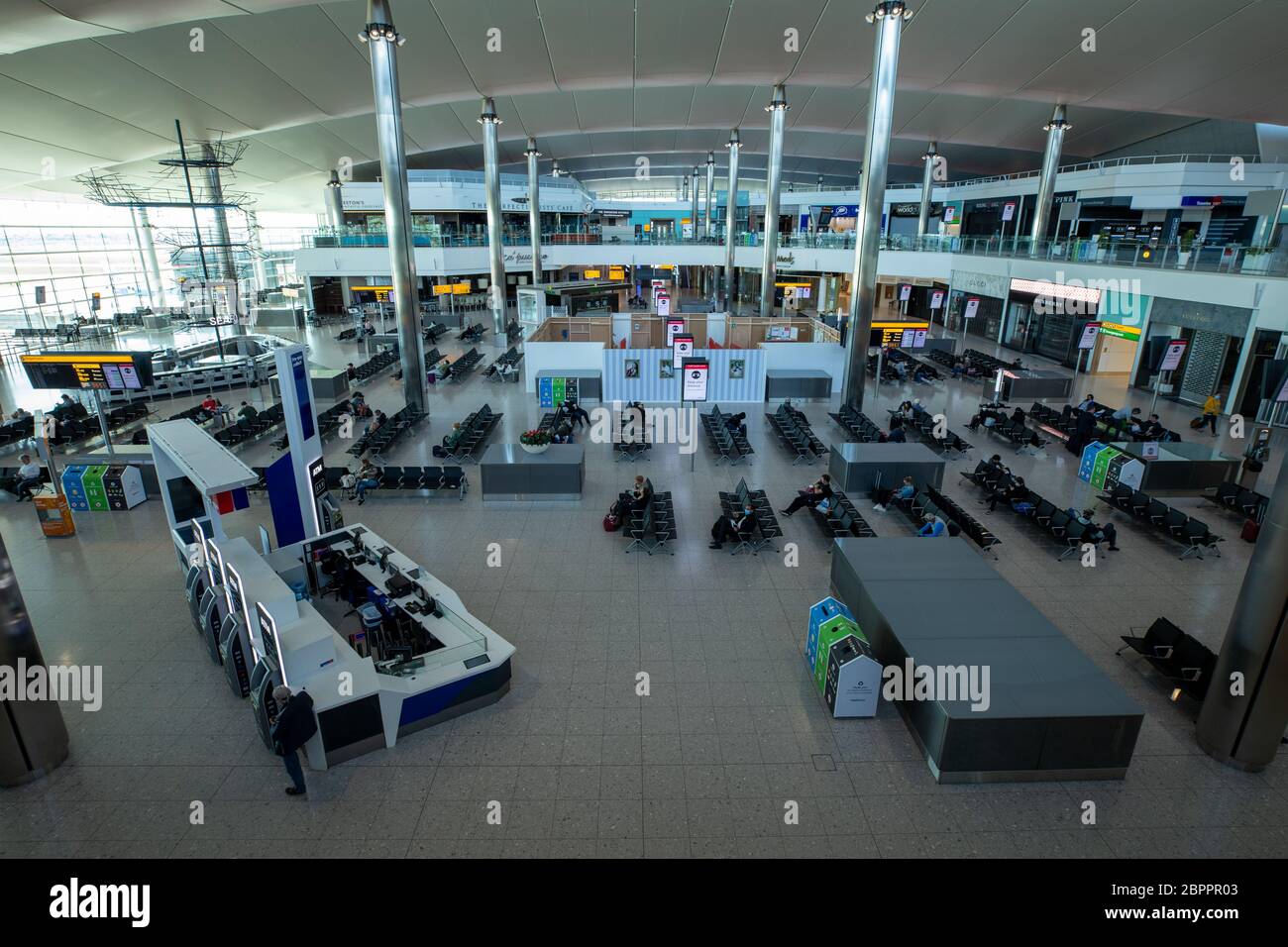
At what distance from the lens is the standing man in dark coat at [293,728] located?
569 cm

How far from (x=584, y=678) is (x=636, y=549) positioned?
346 centimetres

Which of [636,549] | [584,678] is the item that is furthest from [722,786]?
[636,549]

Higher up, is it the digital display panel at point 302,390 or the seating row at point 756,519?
the digital display panel at point 302,390

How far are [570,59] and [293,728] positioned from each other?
2748cm

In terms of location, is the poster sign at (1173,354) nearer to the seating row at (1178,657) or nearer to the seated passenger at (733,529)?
the seating row at (1178,657)

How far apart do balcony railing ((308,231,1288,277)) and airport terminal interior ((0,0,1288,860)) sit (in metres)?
0.20

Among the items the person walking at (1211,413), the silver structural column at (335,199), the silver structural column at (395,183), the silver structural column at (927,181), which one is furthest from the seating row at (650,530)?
the silver structural column at (335,199)

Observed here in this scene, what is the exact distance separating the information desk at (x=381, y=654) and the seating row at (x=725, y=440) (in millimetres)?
8340

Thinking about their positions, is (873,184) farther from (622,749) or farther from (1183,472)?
(622,749)

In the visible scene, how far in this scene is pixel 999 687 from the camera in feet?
20.4

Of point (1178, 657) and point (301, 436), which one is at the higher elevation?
point (301, 436)

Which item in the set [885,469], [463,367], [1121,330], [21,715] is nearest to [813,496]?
[885,469]

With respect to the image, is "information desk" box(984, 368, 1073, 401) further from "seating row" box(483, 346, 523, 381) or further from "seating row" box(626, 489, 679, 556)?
"seating row" box(483, 346, 523, 381)

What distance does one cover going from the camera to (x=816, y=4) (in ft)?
71.5
